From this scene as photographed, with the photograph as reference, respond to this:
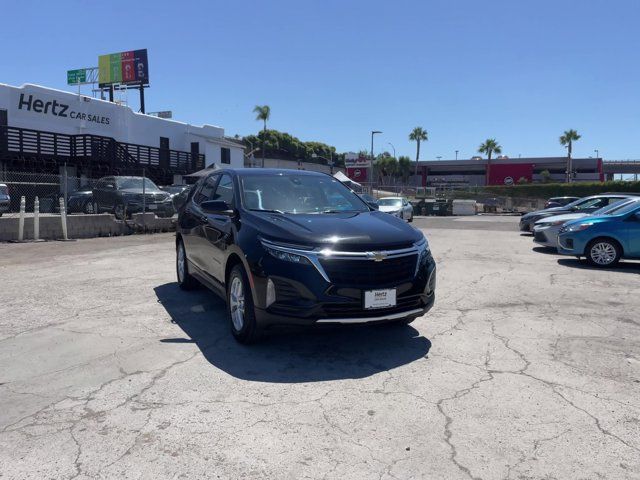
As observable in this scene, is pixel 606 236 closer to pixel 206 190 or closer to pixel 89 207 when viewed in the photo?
pixel 206 190

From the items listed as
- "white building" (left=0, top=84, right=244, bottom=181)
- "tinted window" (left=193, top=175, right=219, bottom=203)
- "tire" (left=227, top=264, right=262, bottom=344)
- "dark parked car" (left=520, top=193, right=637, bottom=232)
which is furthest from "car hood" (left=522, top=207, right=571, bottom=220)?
"white building" (left=0, top=84, right=244, bottom=181)

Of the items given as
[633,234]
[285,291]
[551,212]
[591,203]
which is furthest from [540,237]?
[285,291]

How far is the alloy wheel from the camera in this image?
9.73m

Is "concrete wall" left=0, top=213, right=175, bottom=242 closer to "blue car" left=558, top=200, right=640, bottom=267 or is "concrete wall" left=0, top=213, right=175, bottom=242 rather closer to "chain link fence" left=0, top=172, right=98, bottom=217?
"chain link fence" left=0, top=172, right=98, bottom=217

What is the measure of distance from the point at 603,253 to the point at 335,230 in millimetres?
7582

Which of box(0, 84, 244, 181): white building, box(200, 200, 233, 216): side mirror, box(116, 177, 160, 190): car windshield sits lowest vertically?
box(200, 200, 233, 216): side mirror

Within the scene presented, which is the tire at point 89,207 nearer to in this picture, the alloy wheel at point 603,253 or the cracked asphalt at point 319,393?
the cracked asphalt at point 319,393

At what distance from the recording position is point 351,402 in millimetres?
3582

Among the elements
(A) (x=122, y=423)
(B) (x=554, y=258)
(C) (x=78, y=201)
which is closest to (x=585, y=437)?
(A) (x=122, y=423)

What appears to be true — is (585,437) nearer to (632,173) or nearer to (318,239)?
(318,239)

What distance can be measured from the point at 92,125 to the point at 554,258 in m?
28.2

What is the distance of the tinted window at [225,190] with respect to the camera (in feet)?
18.2

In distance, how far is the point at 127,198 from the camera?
54.3 feet

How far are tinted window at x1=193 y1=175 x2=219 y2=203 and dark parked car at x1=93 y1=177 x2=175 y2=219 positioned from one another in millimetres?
10497
